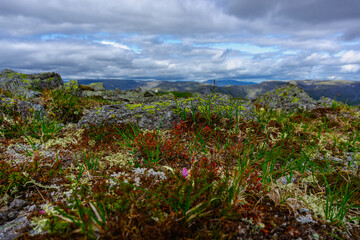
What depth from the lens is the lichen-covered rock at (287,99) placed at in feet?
38.8

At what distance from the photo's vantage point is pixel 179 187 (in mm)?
2850

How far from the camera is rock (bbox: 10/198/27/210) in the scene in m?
3.08

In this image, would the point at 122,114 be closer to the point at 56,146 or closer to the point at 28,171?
the point at 56,146

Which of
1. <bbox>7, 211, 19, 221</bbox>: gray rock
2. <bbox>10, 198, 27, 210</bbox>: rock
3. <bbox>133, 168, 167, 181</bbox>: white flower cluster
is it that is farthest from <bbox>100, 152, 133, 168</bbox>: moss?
<bbox>7, 211, 19, 221</bbox>: gray rock

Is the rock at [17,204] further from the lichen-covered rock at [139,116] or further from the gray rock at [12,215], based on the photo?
the lichen-covered rock at [139,116]

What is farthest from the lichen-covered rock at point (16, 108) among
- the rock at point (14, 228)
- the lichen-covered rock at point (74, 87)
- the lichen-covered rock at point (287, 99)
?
the lichen-covered rock at point (287, 99)

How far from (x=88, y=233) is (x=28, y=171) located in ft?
8.45

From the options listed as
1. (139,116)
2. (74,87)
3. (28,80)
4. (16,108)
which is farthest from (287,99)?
(28,80)

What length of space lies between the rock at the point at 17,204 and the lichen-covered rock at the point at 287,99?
11857 mm

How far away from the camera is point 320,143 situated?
5.82 m

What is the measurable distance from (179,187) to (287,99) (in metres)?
12.0

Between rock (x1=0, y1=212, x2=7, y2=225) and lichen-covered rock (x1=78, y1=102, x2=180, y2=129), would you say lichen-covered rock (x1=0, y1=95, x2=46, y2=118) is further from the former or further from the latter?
rock (x1=0, y1=212, x2=7, y2=225)

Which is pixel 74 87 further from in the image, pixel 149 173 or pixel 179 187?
pixel 179 187

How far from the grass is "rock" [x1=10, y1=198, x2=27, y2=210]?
12 cm
